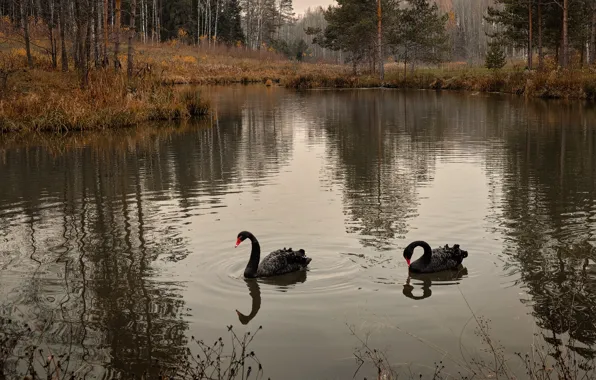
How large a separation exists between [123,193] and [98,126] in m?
12.2

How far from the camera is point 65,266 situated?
9359 millimetres

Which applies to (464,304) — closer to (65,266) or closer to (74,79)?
(65,266)

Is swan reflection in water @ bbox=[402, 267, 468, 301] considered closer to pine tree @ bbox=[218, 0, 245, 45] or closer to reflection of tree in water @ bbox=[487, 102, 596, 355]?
reflection of tree in water @ bbox=[487, 102, 596, 355]

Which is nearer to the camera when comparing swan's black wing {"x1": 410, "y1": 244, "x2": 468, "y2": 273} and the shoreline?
swan's black wing {"x1": 410, "y1": 244, "x2": 468, "y2": 273}

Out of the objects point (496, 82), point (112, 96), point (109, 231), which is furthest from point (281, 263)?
point (496, 82)

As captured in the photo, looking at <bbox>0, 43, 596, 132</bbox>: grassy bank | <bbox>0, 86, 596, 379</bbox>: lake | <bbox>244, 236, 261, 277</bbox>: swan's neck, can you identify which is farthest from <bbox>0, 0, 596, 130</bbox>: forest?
<bbox>244, 236, 261, 277</bbox>: swan's neck

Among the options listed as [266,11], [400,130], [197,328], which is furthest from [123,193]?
[266,11]

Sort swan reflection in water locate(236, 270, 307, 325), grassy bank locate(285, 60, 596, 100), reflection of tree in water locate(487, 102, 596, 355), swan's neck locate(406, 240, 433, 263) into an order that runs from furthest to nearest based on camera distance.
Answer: grassy bank locate(285, 60, 596, 100), swan's neck locate(406, 240, 433, 263), swan reflection in water locate(236, 270, 307, 325), reflection of tree in water locate(487, 102, 596, 355)

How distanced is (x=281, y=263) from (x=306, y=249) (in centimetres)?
136

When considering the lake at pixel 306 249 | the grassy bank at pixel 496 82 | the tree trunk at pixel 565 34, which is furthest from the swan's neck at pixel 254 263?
the tree trunk at pixel 565 34

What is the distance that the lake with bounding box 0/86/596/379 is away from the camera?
22.3 feet

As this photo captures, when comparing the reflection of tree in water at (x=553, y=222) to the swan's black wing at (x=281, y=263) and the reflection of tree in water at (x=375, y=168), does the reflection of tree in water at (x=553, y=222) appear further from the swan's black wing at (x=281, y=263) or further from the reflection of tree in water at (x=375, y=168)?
the swan's black wing at (x=281, y=263)

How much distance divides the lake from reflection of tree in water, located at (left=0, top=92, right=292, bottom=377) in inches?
1.5

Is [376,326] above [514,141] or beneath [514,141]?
beneath
